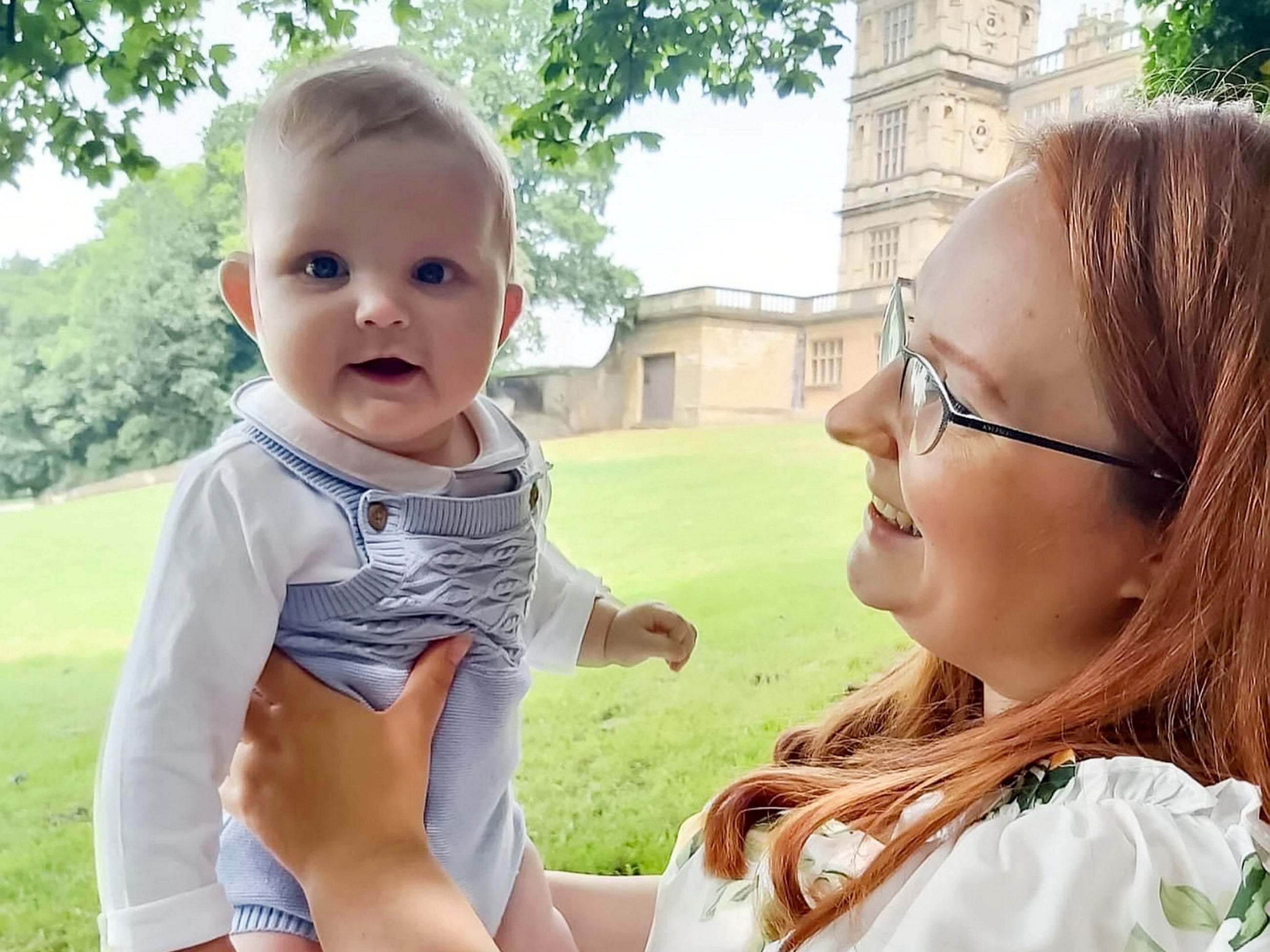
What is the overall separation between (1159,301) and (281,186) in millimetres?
644

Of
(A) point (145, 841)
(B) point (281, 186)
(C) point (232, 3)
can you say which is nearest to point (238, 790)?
(A) point (145, 841)

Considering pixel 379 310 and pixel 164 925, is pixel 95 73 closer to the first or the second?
pixel 379 310

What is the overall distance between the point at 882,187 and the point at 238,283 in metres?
1.08

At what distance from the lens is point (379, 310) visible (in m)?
0.89

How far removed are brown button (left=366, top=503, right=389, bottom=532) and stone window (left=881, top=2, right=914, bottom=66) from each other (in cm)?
116

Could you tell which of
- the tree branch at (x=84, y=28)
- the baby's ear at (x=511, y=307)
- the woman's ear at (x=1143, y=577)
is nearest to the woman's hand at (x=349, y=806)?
the baby's ear at (x=511, y=307)

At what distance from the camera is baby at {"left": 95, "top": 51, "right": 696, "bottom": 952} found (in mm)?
816

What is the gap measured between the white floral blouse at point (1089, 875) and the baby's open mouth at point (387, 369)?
0.52 meters

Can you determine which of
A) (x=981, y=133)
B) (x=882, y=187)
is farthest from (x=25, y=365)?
(x=981, y=133)

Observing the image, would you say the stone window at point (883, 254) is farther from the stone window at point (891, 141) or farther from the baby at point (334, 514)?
the baby at point (334, 514)

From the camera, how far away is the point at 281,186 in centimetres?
91

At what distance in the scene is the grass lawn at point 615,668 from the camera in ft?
4.29

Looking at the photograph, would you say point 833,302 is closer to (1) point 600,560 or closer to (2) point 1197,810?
(1) point 600,560

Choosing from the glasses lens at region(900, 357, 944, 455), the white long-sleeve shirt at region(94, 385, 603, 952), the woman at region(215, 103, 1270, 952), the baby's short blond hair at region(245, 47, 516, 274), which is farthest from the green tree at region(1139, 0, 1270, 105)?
the white long-sleeve shirt at region(94, 385, 603, 952)
